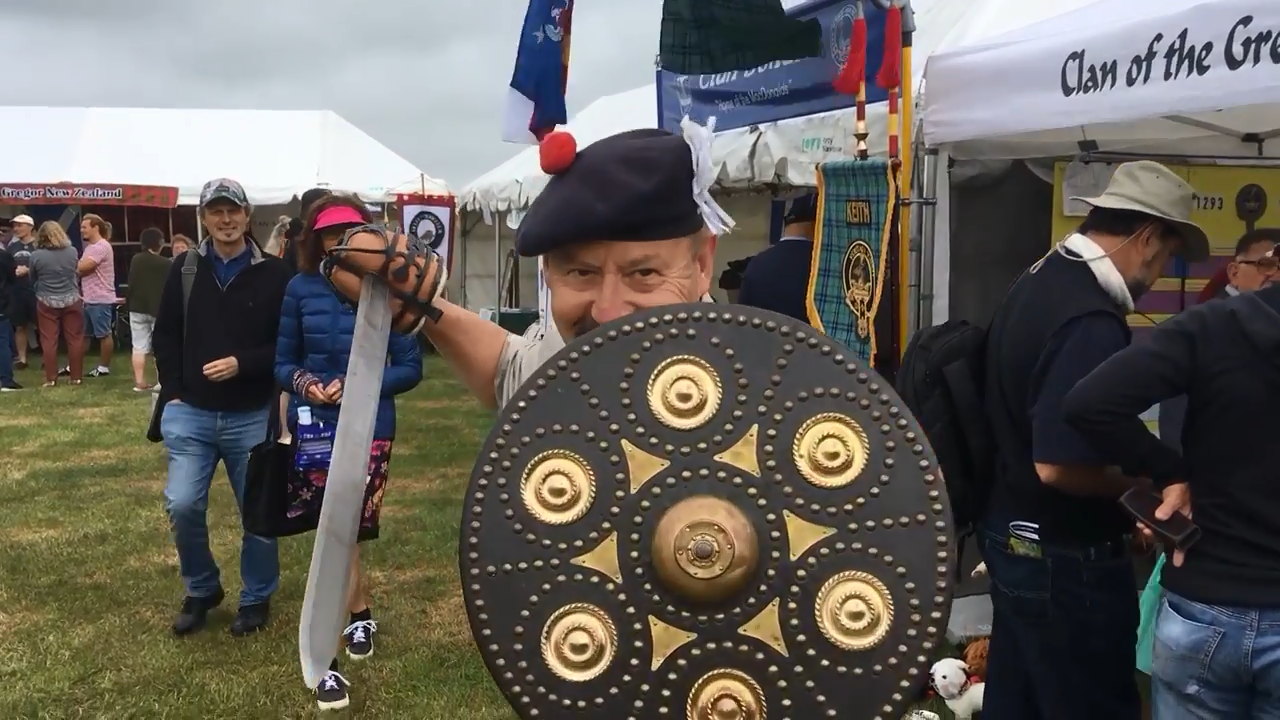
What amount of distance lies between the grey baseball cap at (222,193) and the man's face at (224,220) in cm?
1

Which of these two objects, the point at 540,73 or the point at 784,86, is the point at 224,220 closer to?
the point at 540,73

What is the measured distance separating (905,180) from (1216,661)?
2292 millimetres

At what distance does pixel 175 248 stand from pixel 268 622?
28.8 feet

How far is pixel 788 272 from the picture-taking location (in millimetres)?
4609

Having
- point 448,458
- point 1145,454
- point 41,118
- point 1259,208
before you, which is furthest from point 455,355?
point 41,118

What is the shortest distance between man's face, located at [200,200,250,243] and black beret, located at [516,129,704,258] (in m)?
2.70

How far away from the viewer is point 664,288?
150cm

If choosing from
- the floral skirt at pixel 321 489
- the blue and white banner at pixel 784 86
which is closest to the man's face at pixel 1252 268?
the blue and white banner at pixel 784 86

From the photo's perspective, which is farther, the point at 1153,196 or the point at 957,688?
the point at 957,688

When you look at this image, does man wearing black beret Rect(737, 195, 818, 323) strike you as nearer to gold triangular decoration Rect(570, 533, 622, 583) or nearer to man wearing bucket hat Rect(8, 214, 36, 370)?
gold triangular decoration Rect(570, 533, 622, 583)

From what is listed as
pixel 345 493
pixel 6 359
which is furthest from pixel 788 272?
pixel 6 359

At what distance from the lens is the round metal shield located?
1.23 m

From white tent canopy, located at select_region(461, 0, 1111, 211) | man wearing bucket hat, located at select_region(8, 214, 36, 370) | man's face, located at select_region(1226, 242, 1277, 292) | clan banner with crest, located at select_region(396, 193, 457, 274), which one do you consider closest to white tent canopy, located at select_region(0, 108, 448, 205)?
man wearing bucket hat, located at select_region(8, 214, 36, 370)

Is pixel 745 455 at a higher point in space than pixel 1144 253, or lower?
lower
